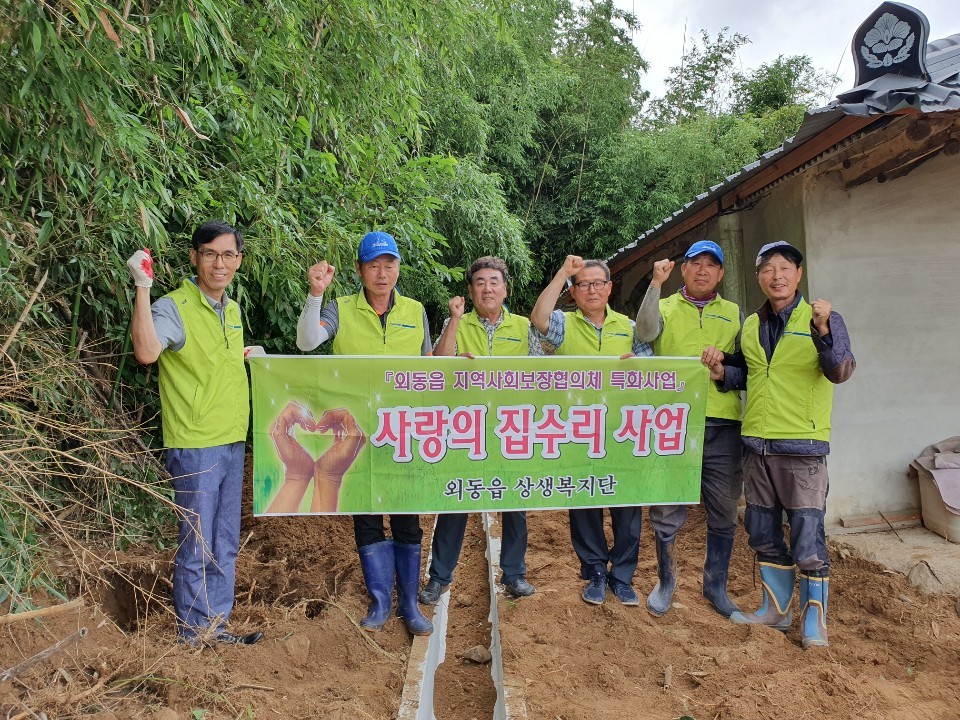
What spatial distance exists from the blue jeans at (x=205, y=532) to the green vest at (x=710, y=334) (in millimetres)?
2567

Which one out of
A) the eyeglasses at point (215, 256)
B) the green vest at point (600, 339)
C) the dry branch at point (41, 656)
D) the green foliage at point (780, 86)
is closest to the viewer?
the dry branch at point (41, 656)

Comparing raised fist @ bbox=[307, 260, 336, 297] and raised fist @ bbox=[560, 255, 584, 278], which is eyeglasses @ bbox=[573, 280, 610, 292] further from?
raised fist @ bbox=[307, 260, 336, 297]

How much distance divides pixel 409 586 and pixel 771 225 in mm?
4232

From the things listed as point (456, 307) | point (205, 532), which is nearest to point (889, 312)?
point (456, 307)

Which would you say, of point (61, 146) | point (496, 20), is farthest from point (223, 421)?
point (496, 20)

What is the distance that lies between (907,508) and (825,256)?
6.88ft

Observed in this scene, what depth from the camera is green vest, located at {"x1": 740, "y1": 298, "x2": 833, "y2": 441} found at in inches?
135

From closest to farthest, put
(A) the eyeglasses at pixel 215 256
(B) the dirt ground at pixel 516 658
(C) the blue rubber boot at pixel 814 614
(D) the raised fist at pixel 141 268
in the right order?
1. (B) the dirt ground at pixel 516 658
2. (D) the raised fist at pixel 141 268
3. (A) the eyeglasses at pixel 215 256
4. (C) the blue rubber boot at pixel 814 614

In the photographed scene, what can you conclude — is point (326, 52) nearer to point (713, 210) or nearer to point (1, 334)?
point (1, 334)

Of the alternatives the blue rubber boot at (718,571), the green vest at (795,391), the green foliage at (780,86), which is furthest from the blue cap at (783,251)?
the green foliage at (780,86)

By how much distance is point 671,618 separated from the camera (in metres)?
3.84

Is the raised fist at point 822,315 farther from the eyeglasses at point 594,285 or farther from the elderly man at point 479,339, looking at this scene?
the elderly man at point 479,339

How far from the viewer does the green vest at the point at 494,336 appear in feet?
12.7

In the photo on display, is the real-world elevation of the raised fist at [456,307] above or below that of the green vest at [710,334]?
above
